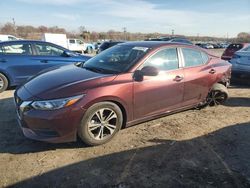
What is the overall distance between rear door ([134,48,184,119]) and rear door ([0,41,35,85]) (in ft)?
15.0

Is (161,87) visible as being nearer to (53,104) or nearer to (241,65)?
(53,104)

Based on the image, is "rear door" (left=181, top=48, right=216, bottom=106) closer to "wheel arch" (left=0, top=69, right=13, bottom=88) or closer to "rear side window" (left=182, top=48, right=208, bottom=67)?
"rear side window" (left=182, top=48, right=208, bottom=67)

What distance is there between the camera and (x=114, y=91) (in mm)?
4062

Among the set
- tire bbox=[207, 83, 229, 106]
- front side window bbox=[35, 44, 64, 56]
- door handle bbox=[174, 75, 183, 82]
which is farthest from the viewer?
front side window bbox=[35, 44, 64, 56]

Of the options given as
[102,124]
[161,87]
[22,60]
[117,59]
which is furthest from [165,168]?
[22,60]

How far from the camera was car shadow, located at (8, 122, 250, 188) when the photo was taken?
3203mm

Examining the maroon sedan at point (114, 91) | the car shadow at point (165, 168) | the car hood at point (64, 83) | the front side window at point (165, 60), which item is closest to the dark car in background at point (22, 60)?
the maroon sedan at point (114, 91)

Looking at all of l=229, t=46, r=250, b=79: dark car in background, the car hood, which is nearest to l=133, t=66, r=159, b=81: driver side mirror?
the car hood

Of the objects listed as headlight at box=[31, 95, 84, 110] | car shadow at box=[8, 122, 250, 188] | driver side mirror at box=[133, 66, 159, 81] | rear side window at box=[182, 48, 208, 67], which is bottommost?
car shadow at box=[8, 122, 250, 188]

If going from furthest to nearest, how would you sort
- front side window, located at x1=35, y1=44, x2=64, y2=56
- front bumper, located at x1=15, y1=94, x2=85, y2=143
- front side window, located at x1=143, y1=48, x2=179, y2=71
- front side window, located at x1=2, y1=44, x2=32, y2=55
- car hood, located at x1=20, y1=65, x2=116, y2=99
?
front side window, located at x1=35, y1=44, x2=64, y2=56 < front side window, located at x1=2, y1=44, x2=32, y2=55 < front side window, located at x1=143, y1=48, x2=179, y2=71 < car hood, located at x1=20, y1=65, x2=116, y2=99 < front bumper, located at x1=15, y1=94, x2=85, y2=143

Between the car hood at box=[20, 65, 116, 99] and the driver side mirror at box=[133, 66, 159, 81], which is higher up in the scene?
the driver side mirror at box=[133, 66, 159, 81]

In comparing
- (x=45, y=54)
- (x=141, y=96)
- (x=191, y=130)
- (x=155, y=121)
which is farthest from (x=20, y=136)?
(x=45, y=54)

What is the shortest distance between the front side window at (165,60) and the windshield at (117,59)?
7.8 inches

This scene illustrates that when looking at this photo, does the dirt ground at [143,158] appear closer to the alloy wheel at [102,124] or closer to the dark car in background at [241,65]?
the alloy wheel at [102,124]
